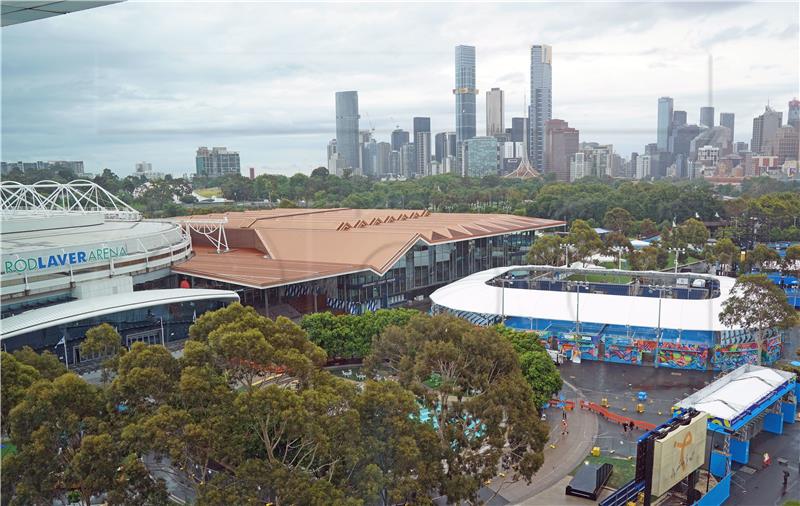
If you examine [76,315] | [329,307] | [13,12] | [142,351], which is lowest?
[329,307]

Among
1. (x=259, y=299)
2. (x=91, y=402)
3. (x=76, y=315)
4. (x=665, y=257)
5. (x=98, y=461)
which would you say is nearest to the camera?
(x=98, y=461)

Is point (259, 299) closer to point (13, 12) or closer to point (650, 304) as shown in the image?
point (650, 304)

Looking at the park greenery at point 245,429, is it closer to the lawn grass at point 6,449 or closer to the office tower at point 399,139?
the lawn grass at point 6,449

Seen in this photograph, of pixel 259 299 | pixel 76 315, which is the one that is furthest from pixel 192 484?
pixel 259 299

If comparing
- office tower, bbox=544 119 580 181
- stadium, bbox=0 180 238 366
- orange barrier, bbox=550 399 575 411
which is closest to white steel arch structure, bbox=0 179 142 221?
stadium, bbox=0 180 238 366

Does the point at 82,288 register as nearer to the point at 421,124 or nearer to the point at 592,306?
the point at 592,306

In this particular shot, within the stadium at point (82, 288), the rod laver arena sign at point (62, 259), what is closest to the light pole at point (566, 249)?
the stadium at point (82, 288)
